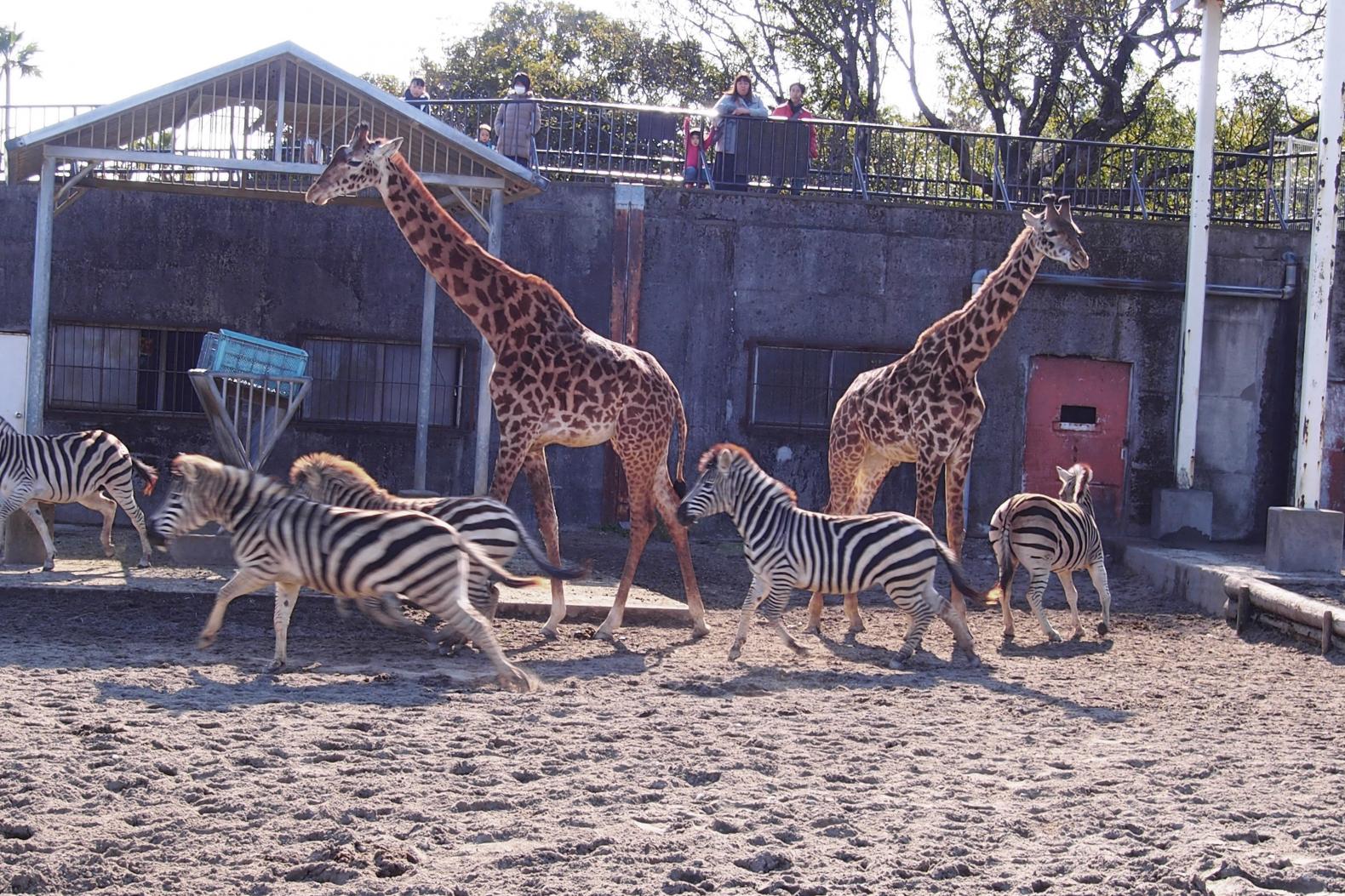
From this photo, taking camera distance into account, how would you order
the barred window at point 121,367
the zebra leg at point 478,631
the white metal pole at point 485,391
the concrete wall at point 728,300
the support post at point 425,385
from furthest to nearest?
the barred window at point 121,367, the concrete wall at point 728,300, the support post at point 425,385, the white metal pole at point 485,391, the zebra leg at point 478,631

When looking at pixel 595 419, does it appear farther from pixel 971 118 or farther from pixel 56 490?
pixel 971 118

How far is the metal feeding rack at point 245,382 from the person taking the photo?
11.2 metres

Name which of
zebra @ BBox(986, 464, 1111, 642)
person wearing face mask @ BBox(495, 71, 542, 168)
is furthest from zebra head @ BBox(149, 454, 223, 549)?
person wearing face mask @ BBox(495, 71, 542, 168)

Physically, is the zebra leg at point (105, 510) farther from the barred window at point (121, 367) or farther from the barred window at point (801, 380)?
the barred window at point (801, 380)

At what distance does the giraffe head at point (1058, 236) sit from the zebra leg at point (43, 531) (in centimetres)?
800

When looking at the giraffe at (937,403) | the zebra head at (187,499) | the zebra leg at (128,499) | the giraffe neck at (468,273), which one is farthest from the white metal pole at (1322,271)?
the zebra leg at (128,499)

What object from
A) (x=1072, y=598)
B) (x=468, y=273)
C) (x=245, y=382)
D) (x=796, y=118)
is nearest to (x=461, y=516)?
(x=468, y=273)

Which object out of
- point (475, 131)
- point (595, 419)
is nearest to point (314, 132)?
point (475, 131)

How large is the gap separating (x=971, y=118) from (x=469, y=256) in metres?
21.8

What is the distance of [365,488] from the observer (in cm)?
891

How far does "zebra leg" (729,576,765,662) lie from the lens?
330 inches

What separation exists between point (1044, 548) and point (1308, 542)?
139 inches

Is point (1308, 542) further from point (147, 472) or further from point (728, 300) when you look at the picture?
point (147, 472)

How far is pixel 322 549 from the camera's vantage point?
7438 millimetres
